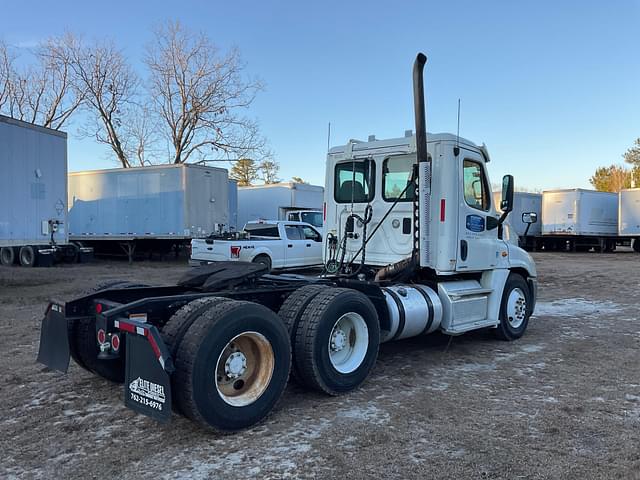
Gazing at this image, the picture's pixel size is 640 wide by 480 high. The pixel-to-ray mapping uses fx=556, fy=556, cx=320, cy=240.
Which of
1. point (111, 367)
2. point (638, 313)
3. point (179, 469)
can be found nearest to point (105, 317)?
point (111, 367)

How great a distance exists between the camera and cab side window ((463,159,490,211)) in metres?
6.76

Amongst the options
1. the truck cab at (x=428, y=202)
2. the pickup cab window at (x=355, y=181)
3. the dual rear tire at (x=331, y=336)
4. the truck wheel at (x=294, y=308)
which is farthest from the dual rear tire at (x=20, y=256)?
the dual rear tire at (x=331, y=336)

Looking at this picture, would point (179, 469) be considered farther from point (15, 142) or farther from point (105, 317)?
point (15, 142)

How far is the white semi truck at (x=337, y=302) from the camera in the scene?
154 inches

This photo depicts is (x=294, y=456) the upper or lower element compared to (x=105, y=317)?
lower

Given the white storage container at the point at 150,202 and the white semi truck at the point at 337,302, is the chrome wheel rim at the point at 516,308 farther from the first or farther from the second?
the white storage container at the point at 150,202

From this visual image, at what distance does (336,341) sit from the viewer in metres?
5.09

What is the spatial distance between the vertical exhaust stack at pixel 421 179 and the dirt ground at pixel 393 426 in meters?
1.28

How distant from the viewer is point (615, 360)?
639cm

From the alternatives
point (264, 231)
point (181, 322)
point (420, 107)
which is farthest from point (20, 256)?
point (181, 322)

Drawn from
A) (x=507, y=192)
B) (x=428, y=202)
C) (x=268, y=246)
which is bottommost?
(x=268, y=246)

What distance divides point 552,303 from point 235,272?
8.10 metres

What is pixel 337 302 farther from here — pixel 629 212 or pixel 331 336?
pixel 629 212

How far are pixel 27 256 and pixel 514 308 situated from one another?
17.2m
